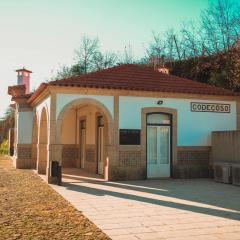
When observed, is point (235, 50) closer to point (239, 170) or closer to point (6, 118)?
point (239, 170)

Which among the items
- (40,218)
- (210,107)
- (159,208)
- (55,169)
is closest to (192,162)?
(210,107)

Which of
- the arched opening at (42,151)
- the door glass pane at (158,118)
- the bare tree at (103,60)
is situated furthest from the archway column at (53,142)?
the bare tree at (103,60)

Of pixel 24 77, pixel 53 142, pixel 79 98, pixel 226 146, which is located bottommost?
pixel 226 146

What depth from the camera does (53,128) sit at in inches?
530

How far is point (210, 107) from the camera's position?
51.6 ft

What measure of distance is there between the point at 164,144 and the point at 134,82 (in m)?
2.73

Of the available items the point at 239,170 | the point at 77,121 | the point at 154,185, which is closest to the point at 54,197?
the point at 154,185

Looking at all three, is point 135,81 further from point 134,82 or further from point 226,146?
point 226,146

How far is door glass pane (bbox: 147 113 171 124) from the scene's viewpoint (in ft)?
48.9

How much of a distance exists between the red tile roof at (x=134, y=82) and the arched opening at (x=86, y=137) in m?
0.78

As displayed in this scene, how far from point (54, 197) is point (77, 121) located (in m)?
11.0

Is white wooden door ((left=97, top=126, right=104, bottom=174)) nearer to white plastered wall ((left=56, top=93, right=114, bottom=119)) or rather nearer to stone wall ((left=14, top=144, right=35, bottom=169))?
white plastered wall ((left=56, top=93, right=114, bottom=119))

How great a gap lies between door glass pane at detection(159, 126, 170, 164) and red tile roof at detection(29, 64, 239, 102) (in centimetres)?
161

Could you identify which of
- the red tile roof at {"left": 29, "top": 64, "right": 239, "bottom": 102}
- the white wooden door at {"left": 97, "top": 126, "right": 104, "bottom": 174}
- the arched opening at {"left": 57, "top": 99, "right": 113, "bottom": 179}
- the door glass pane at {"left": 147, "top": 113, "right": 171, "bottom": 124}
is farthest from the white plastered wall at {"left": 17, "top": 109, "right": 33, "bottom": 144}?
the door glass pane at {"left": 147, "top": 113, "right": 171, "bottom": 124}
